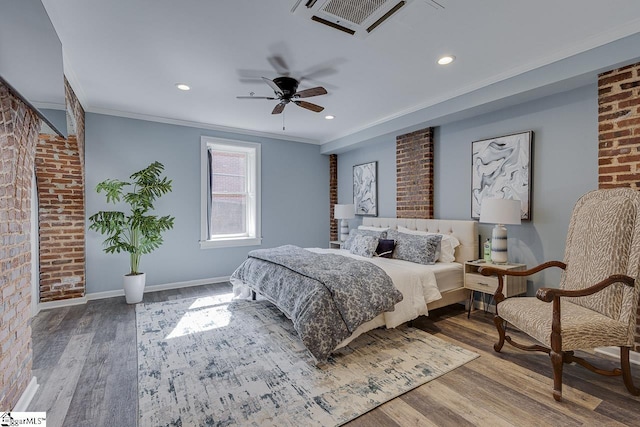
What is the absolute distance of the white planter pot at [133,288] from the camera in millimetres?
4005

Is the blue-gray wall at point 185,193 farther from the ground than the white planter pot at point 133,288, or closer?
farther from the ground

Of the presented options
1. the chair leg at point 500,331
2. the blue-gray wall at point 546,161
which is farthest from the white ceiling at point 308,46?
the chair leg at point 500,331

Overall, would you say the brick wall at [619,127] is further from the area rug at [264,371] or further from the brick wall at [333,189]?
the brick wall at [333,189]

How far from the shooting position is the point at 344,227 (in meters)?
5.63

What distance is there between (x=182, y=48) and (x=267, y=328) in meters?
2.80

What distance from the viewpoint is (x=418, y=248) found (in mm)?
3717

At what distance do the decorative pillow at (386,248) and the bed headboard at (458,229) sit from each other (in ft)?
2.01

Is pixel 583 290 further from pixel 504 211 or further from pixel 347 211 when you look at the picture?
pixel 347 211

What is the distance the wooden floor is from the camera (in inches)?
71.6

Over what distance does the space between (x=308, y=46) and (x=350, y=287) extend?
2.14 m

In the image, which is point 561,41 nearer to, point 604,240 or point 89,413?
Answer: point 604,240

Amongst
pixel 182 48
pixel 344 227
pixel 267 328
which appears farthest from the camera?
pixel 344 227

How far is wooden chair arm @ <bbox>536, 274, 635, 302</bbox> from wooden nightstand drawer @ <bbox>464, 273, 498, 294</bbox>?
3.73 feet

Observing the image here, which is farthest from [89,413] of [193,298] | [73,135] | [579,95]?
[579,95]
